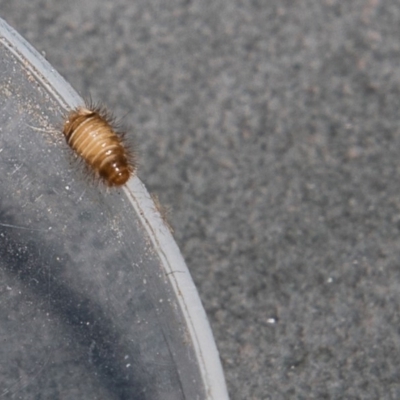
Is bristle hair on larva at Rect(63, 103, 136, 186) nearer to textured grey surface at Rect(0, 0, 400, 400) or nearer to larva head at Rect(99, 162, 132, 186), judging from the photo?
larva head at Rect(99, 162, 132, 186)

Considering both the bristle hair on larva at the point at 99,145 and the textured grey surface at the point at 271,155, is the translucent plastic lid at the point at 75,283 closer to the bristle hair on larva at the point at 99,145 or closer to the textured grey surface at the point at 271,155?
the bristle hair on larva at the point at 99,145

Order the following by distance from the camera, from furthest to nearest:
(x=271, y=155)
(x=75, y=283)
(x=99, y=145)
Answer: (x=271, y=155), (x=99, y=145), (x=75, y=283)

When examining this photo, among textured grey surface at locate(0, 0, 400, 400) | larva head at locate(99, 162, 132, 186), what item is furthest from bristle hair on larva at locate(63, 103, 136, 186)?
textured grey surface at locate(0, 0, 400, 400)

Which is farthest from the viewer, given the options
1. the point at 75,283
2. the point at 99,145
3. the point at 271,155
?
the point at 271,155

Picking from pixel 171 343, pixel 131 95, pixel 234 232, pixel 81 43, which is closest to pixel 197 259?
pixel 234 232

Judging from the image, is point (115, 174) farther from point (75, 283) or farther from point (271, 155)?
point (271, 155)

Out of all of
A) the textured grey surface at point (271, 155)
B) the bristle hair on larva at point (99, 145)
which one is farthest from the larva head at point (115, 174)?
the textured grey surface at point (271, 155)

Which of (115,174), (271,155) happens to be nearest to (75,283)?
(115,174)

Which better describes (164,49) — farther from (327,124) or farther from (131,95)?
(327,124)
